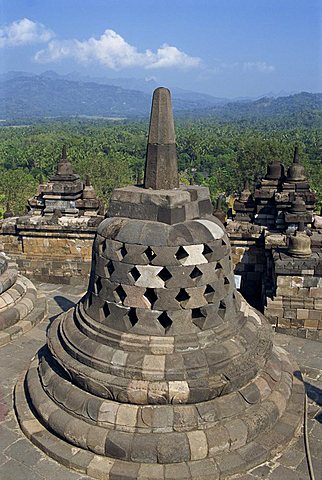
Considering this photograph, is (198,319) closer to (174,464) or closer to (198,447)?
(198,447)

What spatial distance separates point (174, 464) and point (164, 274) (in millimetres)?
2109

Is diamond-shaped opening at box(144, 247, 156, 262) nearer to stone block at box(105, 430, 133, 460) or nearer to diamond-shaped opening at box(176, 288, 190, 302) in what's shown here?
diamond-shaped opening at box(176, 288, 190, 302)

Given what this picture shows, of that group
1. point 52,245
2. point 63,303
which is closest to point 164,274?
point 63,303

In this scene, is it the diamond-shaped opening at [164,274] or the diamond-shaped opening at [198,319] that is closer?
the diamond-shaped opening at [164,274]

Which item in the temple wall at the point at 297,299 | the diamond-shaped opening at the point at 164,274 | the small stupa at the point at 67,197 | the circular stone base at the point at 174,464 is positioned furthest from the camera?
the small stupa at the point at 67,197

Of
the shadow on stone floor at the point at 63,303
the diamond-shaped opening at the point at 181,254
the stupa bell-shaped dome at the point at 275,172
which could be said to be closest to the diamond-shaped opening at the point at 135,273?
the diamond-shaped opening at the point at 181,254

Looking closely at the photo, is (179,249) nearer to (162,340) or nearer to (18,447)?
(162,340)

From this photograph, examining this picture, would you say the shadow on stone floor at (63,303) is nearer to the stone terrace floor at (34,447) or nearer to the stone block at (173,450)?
the stone terrace floor at (34,447)

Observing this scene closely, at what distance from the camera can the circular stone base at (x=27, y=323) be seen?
7895 mm

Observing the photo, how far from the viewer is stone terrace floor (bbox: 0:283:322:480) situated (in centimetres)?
492

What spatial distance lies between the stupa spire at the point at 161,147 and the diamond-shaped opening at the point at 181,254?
0.96 metres

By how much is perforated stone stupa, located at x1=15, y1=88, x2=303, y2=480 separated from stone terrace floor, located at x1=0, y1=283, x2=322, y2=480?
136mm

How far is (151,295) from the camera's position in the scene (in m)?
5.43

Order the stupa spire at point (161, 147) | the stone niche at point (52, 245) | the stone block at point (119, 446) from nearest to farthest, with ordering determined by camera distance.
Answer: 1. the stone block at point (119, 446)
2. the stupa spire at point (161, 147)
3. the stone niche at point (52, 245)
